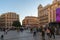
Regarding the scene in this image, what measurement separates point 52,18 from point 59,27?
90.6 meters

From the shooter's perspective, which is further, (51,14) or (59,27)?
(51,14)

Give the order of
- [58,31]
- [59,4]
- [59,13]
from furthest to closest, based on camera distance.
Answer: [59,4], [59,13], [58,31]

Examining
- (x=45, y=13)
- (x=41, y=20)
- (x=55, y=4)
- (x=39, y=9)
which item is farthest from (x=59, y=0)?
(x=39, y=9)

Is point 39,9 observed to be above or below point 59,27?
above

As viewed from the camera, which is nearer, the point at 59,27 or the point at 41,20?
the point at 59,27

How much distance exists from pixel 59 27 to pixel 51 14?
92.2m

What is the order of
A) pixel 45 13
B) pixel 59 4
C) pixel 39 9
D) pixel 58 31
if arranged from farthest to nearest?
1. pixel 39 9
2. pixel 45 13
3. pixel 59 4
4. pixel 58 31

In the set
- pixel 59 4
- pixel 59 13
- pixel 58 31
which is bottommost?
pixel 58 31

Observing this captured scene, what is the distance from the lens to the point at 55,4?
12469cm

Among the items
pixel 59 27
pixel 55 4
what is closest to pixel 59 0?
pixel 55 4

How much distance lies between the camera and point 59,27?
120 ft

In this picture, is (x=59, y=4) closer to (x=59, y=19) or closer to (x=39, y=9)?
(x=39, y=9)

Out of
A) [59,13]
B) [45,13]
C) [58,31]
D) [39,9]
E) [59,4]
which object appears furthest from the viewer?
[39,9]

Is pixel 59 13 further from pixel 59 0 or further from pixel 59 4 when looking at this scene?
pixel 59 0
